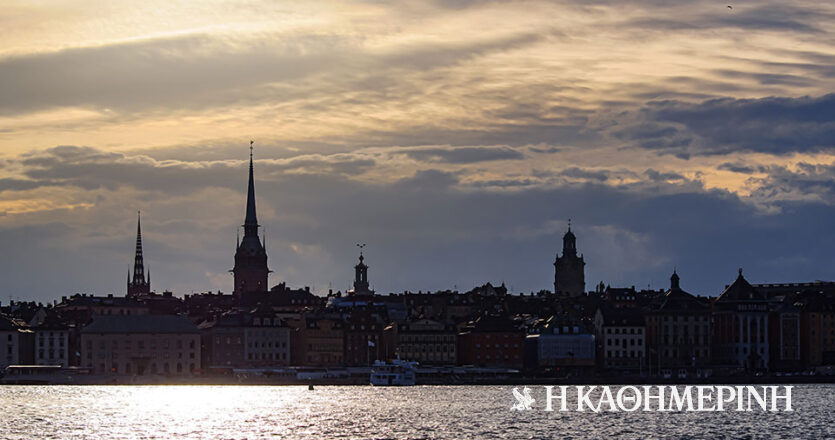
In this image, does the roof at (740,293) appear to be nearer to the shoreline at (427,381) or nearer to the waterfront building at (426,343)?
the shoreline at (427,381)

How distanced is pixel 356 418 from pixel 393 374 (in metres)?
47.3

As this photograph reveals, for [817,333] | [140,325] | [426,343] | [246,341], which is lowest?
[426,343]

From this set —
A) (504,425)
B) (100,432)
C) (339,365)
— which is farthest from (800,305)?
(100,432)

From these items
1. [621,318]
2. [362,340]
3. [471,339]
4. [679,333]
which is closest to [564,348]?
[621,318]

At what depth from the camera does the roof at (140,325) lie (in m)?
170

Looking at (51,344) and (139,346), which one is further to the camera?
(51,344)

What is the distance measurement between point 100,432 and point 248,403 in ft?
98.9

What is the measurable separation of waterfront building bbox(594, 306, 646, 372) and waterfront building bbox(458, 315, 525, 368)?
7.33 meters

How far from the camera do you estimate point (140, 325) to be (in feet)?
561

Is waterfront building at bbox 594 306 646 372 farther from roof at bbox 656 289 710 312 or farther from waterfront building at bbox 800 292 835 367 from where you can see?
waterfront building at bbox 800 292 835 367

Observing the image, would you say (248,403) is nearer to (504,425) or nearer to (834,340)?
(504,425)

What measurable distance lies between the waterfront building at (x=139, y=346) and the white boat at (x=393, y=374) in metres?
21.1

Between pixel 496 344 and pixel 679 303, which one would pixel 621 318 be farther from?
pixel 496 344

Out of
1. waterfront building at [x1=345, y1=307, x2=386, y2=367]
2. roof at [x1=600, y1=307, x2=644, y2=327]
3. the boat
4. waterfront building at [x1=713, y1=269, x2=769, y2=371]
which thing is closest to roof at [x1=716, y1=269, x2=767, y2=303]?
waterfront building at [x1=713, y1=269, x2=769, y2=371]
